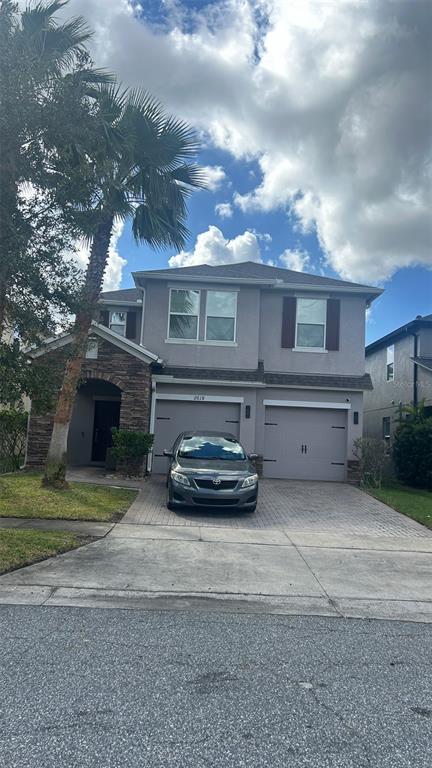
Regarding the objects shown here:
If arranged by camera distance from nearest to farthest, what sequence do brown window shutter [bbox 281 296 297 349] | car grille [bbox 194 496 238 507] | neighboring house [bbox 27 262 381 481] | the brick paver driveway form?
the brick paver driveway < car grille [bbox 194 496 238 507] < neighboring house [bbox 27 262 381 481] < brown window shutter [bbox 281 296 297 349]

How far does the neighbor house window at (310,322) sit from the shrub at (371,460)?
3.63 metres

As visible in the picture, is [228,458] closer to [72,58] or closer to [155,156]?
[155,156]

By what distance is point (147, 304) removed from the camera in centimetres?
1584

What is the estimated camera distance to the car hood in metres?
9.62

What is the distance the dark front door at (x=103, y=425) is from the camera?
1822 centimetres

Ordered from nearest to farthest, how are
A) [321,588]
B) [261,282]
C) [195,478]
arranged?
[321,588] < [195,478] < [261,282]

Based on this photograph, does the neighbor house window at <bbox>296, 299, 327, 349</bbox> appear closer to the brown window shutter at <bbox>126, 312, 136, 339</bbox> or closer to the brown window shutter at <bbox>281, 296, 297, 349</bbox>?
the brown window shutter at <bbox>281, 296, 297, 349</bbox>

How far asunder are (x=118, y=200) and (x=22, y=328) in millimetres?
5324

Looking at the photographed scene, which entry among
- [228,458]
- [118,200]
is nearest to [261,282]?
[118,200]

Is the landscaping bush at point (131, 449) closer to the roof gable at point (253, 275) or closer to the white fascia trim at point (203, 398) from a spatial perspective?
the white fascia trim at point (203, 398)

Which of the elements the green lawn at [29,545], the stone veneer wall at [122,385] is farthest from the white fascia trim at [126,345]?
the green lawn at [29,545]

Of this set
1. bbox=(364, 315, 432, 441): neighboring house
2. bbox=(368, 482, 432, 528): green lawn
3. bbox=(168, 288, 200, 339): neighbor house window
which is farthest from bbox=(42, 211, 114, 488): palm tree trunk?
bbox=(364, 315, 432, 441): neighboring house

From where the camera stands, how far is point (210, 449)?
1090cm

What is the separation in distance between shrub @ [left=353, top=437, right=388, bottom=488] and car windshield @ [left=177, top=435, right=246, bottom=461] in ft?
17.0
